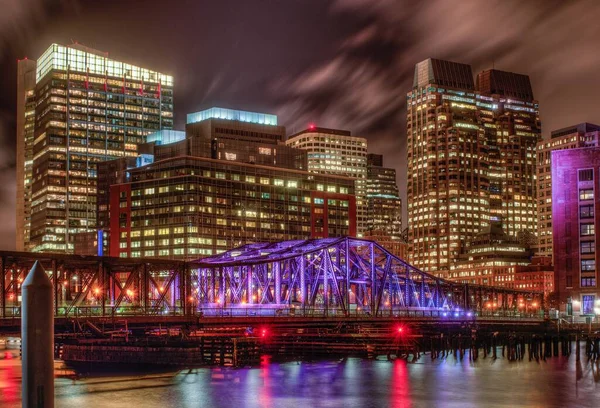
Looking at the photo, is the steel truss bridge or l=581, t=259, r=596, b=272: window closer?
the steel truss bridge

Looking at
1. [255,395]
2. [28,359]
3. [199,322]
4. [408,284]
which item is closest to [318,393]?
[255,395]

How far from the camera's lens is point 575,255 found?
190 m

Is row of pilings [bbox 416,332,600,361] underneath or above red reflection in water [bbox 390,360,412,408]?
underneath

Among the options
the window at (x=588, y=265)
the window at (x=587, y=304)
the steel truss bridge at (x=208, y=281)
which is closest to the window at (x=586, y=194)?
the window at (x=588, y=265)

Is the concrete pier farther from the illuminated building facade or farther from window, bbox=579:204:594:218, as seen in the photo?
window, bbox=579:204:594:218

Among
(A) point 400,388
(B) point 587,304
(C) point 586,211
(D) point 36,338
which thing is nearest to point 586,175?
(C) point 586,211

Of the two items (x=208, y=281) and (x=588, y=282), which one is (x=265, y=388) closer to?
(x=208, y=281)

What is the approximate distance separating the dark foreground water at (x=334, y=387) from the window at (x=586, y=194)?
92.6 meters

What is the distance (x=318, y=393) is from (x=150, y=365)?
33.5 metres

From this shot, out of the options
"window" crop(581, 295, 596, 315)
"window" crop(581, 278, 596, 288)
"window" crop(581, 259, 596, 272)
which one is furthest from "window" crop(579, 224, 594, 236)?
"window" crop(581, 295, 596, 315)

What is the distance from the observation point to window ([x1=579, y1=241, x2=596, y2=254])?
18750 centimetres

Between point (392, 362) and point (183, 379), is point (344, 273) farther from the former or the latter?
point (183, 379)

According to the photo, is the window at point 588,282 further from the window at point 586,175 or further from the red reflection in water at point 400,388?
the red reflection in water at point 400,388

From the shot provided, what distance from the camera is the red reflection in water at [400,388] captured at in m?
70.2
